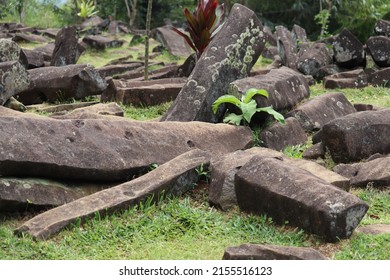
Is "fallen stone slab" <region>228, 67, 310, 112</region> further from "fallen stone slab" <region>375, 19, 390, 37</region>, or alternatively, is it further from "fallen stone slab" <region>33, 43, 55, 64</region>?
"fallen stone slab" <region>33, 43, 55, 64</region>

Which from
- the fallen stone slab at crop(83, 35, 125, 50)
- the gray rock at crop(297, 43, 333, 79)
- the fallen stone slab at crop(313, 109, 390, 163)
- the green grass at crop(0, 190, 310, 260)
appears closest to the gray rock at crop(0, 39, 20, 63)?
the fallen stone slab at crop(313, 109, 390, 163)

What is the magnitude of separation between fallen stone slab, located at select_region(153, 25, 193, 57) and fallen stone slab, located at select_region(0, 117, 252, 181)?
513 inches

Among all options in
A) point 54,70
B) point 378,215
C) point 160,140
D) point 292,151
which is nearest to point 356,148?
point 292,151

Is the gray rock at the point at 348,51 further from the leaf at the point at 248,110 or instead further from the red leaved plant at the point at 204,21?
the leaf at the point at 248,110

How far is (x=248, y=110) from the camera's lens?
9.36 m

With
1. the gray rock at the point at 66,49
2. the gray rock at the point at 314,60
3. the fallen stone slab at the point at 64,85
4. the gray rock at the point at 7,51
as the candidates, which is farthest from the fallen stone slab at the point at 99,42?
the gray rock at the point at 7,51

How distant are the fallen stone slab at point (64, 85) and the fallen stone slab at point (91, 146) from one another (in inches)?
168

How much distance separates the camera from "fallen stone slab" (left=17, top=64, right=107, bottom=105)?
40.3 ft

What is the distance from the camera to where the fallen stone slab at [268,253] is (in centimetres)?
531

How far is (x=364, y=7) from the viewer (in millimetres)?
21125

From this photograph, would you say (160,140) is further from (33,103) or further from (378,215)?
(33,103)

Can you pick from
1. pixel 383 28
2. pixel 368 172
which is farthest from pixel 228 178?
pixel 383 28

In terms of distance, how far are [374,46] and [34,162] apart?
34.4 ft

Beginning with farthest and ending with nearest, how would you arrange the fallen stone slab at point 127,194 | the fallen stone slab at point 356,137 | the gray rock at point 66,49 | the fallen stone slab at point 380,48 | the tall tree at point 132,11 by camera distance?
1. the tall tree at point 132,11
2. the gray rock at point 66,49
3. the fallen stone slab at point 380,48
4. the fallen stone slab at point 356,137
5. the fallen stone slab at point 127,194
